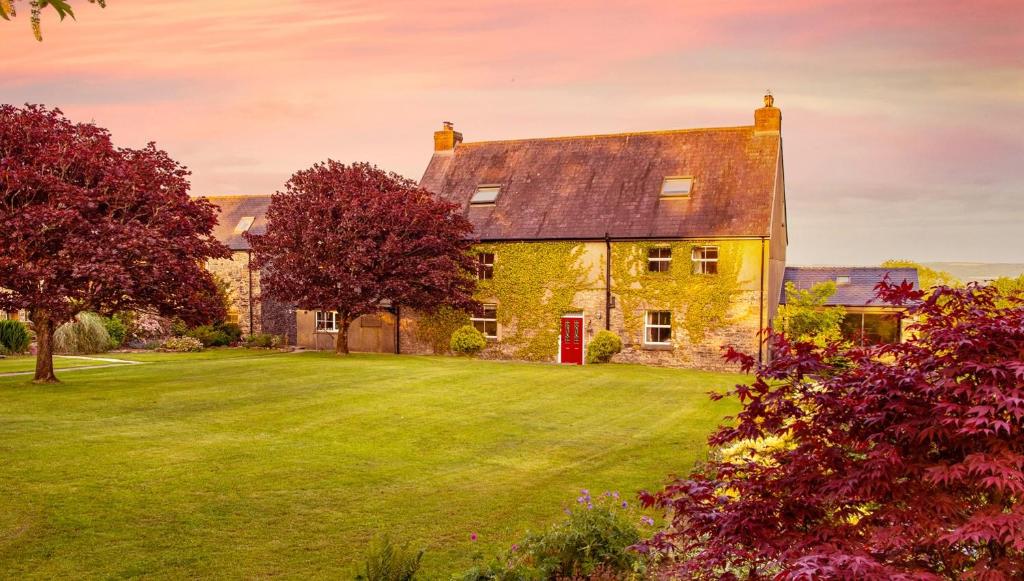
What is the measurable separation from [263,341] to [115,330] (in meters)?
6.51

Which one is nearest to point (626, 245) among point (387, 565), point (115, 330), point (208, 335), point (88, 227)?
point (88, 227)

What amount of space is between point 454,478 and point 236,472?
337 cm

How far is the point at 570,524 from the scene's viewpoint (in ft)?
27.1

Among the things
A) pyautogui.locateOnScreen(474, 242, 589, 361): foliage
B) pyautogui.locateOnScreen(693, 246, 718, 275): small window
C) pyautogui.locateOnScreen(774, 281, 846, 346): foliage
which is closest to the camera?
pyautogui.locateOnScreen(774, 281, 846, 346): foliage

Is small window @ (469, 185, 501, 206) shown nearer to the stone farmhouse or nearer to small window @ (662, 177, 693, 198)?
the stone farmhouse

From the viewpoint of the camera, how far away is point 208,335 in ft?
126

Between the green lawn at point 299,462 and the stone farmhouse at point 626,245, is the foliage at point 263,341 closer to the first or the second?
the stone farmhouse at point 626,245

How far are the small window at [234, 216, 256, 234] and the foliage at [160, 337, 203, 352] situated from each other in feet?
28.2

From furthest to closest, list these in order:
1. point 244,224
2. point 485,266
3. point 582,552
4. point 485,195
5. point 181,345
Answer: point 244,224 → point 485,195 → point 181,345 → point 485,266 → point 582,552

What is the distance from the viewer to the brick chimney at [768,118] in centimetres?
3359

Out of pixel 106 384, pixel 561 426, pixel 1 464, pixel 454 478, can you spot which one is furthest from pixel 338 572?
pixel 106 384

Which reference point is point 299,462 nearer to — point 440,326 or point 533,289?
point 533,289

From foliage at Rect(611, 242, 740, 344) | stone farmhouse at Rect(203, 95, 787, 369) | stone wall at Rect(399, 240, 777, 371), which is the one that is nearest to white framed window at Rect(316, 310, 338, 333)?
stone farmhouse at Rect(203, 95, 787, 369)

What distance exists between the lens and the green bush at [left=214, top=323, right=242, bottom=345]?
3960 centimetres
